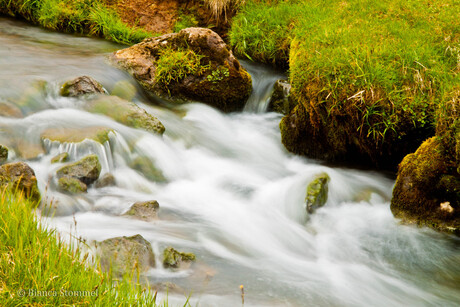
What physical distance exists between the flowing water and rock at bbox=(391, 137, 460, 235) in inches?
5.9

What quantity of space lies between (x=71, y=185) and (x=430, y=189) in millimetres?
3744

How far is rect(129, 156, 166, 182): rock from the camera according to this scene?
5536 mm

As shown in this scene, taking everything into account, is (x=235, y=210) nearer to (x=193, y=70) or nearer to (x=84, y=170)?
(x=84, y=170)

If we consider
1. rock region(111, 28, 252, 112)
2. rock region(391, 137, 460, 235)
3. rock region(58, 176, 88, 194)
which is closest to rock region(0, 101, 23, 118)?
rock region(58, 176, 88, 194)

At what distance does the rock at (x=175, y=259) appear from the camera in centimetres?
363

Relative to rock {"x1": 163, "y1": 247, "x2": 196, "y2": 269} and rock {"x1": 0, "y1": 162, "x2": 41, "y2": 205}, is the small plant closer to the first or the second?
rock {"x1": 0, "y1": 162, "x2": 41, "y2": 205}

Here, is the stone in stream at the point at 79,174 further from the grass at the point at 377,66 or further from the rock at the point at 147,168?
the grass at the point at 377,66

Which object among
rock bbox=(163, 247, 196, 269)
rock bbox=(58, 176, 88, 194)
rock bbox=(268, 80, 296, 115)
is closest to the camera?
rock bbox=(163, 247, 196, 269)

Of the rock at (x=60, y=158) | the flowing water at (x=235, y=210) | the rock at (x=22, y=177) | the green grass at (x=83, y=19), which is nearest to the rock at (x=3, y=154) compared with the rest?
the flowing water at (x=235, y=210)

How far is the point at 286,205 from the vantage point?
5348mm

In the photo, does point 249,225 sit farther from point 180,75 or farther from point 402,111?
point 180,75

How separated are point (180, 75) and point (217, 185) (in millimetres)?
2409

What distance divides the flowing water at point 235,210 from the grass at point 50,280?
41cm

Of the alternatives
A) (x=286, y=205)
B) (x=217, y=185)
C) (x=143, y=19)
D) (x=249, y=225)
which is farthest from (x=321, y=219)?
(x=143, y=19)
